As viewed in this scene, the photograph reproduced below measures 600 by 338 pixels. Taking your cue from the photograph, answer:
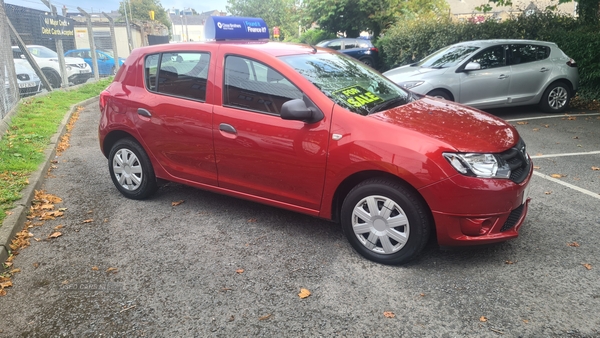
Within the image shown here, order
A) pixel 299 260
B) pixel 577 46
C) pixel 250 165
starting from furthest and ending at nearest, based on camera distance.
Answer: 1. pixel 577 46
2. pixel 250 165
3. pixel 299 260

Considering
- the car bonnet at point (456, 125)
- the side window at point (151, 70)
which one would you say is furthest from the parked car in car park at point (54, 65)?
the car bonnet at point (456, 125)

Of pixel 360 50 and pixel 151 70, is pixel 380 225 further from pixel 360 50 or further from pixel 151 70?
pixel 360 50

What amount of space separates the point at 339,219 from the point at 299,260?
51cm

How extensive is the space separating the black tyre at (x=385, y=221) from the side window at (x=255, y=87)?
102 cm

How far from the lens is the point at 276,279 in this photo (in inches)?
139

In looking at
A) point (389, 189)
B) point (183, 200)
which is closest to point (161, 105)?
point (183, 200)

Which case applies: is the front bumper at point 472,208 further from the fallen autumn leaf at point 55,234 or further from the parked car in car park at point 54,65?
the parked car in car park at point 54,65

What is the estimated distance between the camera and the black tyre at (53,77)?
14.6 meters

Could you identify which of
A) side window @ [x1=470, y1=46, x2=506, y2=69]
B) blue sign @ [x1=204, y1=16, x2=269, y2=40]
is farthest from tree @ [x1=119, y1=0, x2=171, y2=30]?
blue sign @ [x1=204, y1=16, x2=269, y2=40]

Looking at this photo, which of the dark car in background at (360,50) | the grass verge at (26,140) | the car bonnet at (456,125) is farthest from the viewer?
the dark car in background at (360,50)

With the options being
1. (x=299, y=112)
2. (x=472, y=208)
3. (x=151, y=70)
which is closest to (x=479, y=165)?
(x=472, y=208)

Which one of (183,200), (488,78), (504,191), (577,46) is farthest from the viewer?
(577,46)

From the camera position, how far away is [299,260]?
384 cm

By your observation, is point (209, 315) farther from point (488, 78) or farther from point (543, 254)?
point (488, 78)
